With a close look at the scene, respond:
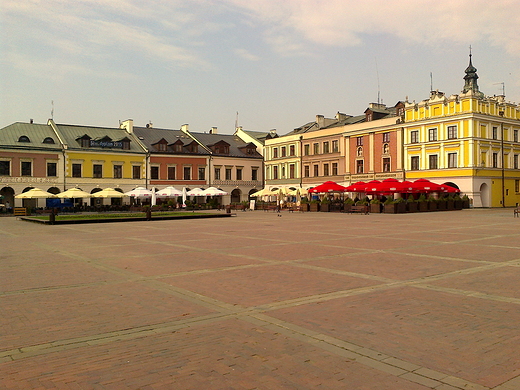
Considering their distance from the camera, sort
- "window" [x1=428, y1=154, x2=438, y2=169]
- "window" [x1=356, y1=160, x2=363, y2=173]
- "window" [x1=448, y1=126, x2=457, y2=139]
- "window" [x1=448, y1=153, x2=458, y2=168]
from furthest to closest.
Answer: "window" [x1=356, y1=160, x2=363, y2=173] → "window" [x1=428, y1=154, x2=438, y2=169] → "window" [x1=448, y1=153, x2=458, y2=168] → "window" [x1=448, y1=126, x2=457, y2=139]

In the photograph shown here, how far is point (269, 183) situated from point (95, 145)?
82.4ft

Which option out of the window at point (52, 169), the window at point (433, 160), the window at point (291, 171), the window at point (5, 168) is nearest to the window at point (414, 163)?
the window at point (433, 160)

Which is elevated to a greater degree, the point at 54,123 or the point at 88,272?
the point at 54,123

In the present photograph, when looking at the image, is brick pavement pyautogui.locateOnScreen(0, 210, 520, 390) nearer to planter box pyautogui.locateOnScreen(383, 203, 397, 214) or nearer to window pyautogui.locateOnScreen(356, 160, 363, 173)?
planter box pyautogui.locateOnScreen(383, 203, 397, 214)

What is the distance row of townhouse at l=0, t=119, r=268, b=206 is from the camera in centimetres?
5091

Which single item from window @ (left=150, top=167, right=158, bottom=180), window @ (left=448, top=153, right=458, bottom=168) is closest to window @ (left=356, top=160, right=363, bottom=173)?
window @ (left=448, top=153, right=458, bottom=168)

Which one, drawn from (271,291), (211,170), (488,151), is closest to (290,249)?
(271,291)

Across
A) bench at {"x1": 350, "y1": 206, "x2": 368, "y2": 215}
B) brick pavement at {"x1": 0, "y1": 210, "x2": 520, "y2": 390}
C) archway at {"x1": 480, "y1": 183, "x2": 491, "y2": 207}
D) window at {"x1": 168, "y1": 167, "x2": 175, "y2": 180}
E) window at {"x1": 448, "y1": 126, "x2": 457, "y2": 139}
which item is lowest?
brick pavement at {"x1": 0, "y1": 210, "x2": 520, "y2": 390}

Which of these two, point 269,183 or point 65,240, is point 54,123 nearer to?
point 269,183

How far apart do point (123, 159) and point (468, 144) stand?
38.8 m

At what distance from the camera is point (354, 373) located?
173 inches

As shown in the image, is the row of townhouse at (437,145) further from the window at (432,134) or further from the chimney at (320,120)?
the chimney at (320,120)

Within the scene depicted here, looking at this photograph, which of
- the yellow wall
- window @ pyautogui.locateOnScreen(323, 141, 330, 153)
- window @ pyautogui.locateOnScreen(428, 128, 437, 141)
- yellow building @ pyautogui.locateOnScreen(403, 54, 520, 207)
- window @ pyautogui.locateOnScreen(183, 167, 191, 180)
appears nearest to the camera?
yellow building @ pyautogui.locateOnScreen(403, 54, 520, 207)

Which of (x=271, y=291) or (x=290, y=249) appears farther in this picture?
(x=290, y=249)
